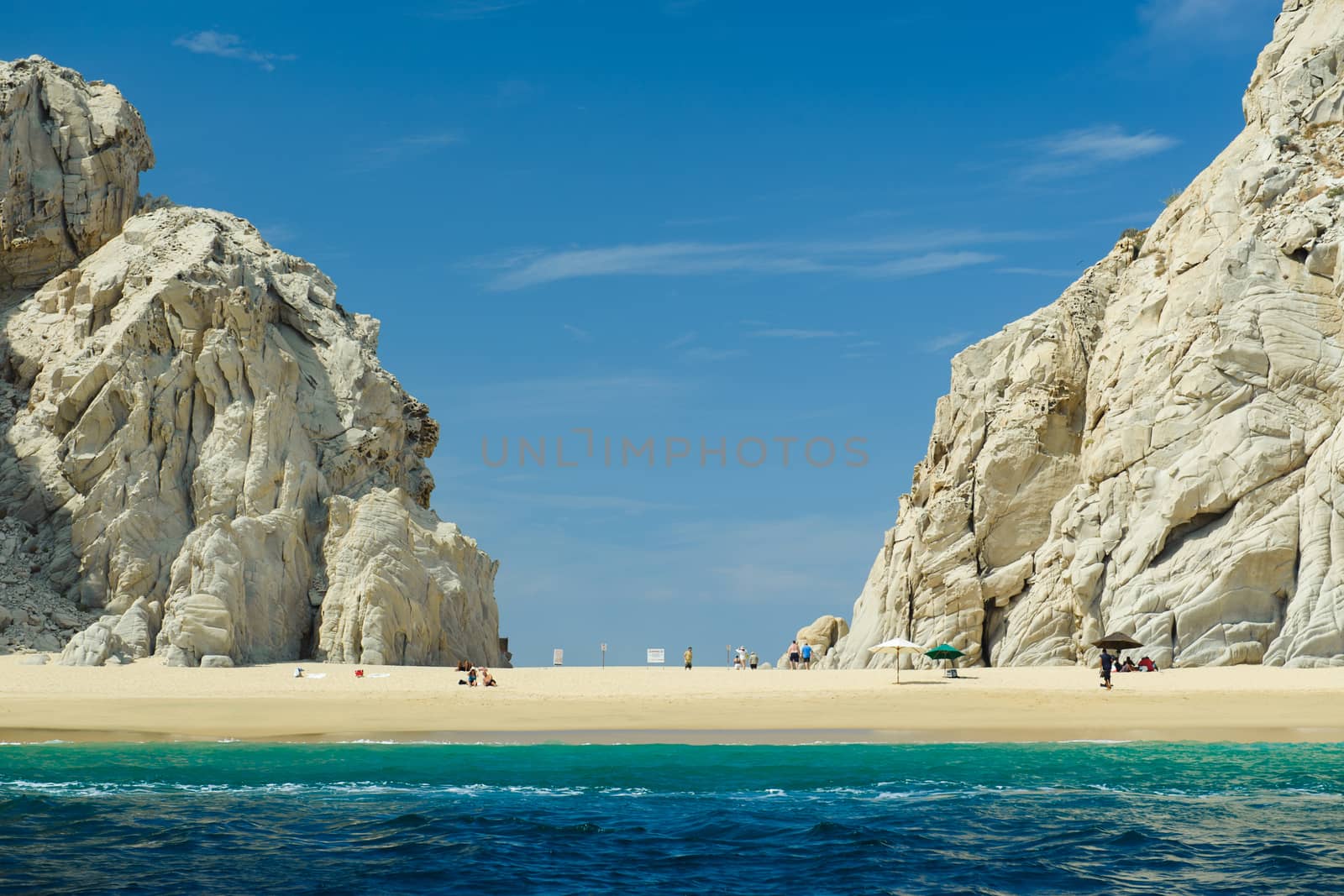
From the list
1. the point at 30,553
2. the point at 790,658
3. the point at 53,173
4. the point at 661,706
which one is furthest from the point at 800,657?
the point at 53,173

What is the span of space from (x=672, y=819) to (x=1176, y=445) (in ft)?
98.5

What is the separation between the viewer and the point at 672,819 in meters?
20.5

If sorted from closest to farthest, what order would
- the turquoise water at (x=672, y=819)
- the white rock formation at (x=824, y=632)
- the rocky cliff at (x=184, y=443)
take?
the turquoise water at (x=672, y=819), the rocky cliff at (x=184, y=443), the white rock formation at (x=824, y=632)

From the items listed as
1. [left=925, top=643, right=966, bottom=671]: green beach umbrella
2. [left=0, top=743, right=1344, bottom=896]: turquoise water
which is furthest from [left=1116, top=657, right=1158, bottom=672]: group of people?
[left=0, top=743, right=1344, bottom=896]: turquoise water

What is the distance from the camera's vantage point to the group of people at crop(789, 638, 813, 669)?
5616 cm

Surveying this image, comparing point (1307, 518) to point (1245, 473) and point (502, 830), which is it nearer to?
point (1245, 473)

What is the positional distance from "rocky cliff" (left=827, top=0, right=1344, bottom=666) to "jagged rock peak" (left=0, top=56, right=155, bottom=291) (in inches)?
1425

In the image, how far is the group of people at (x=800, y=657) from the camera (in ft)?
184

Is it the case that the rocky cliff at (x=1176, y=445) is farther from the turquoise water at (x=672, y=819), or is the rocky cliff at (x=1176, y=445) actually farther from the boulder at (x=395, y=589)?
the boulder at (x=395, y=589)

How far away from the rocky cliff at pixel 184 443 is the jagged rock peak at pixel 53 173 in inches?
3.1

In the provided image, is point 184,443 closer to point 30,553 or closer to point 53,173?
point 30,553

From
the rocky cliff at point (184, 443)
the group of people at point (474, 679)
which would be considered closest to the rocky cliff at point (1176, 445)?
the group of people at point (474, 679)

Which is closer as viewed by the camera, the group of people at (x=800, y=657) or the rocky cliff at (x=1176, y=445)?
the rocky cliff at (x=1176, y=445)

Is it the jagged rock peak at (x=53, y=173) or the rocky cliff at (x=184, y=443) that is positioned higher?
the jagged rock peak at (x=53, y=173)
